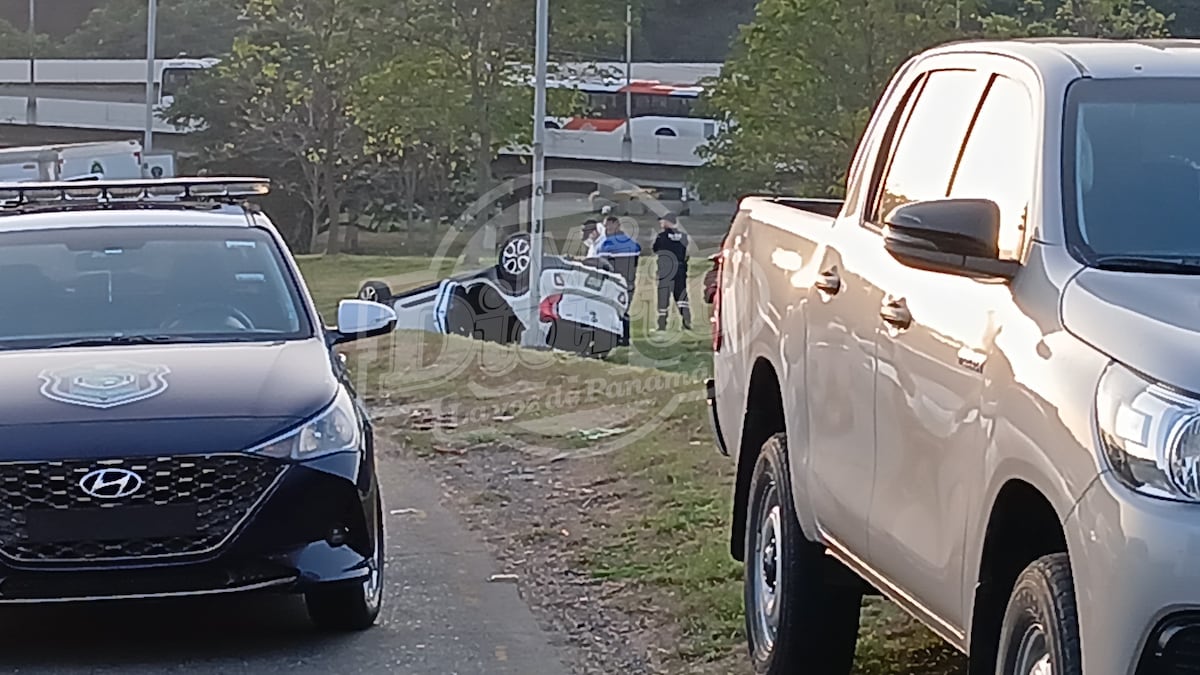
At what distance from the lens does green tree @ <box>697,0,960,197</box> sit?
3459cm

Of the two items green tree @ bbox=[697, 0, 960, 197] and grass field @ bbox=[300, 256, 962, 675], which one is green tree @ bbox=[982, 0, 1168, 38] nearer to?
green tree @ bbox=[697, 0, 960, 197]

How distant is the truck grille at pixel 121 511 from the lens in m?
6.79

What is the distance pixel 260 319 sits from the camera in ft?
26.7

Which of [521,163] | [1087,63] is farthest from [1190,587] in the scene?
[521,163]

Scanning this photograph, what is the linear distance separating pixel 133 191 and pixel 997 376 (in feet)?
19.2

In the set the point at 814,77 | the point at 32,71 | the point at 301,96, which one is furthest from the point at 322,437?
the point at 32,71

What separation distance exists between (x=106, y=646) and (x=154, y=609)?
24.3 inches

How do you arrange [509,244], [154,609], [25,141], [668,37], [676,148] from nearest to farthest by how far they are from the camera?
1. [154,609]
2. [509,244]
3. [676,148]
4. [668,37]
5. [25,141]

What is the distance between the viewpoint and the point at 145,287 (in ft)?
26.9

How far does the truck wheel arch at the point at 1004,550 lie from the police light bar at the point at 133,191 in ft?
18.1

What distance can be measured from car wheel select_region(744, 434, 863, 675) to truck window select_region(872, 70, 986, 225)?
985mm

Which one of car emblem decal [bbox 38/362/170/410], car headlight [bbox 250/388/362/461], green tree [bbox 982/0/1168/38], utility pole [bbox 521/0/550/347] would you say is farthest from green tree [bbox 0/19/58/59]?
car headlight [bbox 250/388/362/461]

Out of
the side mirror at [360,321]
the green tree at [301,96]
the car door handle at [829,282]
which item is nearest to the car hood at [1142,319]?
the car door handle at [829,282]

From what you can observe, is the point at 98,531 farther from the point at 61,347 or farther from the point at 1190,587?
the point at 1190,587
